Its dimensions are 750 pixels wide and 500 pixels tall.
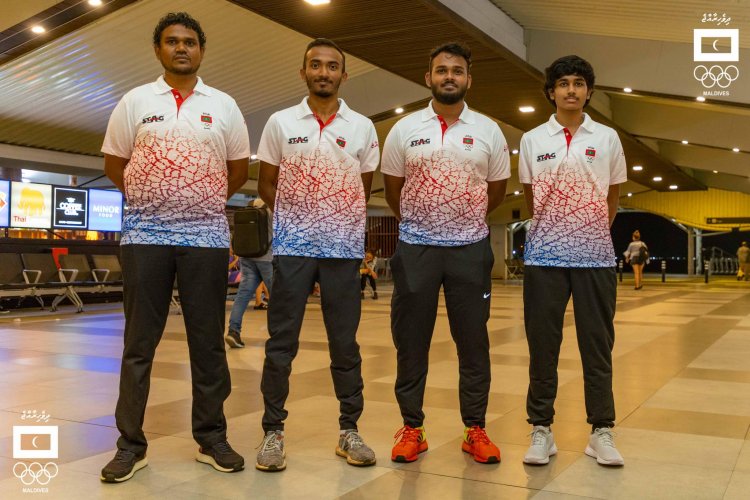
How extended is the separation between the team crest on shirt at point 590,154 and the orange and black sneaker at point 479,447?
1.34 meters

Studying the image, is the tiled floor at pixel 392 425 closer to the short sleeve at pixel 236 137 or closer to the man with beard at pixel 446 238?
the man with beard at pixel 446 238

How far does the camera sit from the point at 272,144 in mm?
3314

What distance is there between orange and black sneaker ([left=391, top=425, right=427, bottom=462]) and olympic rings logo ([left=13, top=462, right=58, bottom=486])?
56.4 inches

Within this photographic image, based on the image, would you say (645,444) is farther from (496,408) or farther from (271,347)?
(271,347)

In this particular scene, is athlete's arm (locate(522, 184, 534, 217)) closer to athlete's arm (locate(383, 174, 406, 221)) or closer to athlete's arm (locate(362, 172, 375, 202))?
athlete's arm (locate(383, 174, 406, 221))

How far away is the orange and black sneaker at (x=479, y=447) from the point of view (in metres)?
3.21

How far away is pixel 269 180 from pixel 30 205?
45.4 ft

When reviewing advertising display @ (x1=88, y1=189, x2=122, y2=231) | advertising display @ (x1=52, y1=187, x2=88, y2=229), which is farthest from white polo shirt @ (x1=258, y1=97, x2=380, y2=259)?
advertising display @ (x1=88, y1=189, x2=122, y2=231)

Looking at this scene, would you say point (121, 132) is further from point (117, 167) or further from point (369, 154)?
point (369, 154)

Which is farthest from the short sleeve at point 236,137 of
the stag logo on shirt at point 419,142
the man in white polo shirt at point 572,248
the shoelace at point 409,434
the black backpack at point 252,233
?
the shoelace at point 409,434

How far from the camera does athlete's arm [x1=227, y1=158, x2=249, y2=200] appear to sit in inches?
131

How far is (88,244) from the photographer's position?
1551cm

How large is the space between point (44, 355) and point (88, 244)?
9423mm

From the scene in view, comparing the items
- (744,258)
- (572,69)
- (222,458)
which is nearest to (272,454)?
(222,458)
